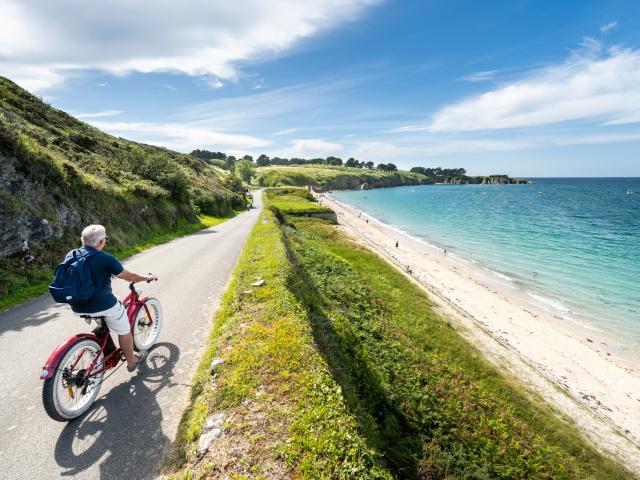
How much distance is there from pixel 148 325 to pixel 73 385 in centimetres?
287

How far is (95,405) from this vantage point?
636 cm

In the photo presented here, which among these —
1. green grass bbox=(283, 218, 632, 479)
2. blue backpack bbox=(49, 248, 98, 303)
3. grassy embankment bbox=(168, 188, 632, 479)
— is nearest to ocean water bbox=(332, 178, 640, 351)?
green grass bbox=(283, 218, 632, 479)

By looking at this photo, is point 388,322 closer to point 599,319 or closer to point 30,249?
point 30,249

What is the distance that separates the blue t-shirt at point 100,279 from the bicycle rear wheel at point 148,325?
194 centimetres

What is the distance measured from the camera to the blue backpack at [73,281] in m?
5.71

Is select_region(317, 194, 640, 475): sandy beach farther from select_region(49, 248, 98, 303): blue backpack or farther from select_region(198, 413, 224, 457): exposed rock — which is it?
select_region(49, 248, 98, 303): blue backpack

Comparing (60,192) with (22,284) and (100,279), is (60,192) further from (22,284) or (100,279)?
(100,279)

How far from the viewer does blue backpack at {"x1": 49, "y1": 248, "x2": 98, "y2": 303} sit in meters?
5.71

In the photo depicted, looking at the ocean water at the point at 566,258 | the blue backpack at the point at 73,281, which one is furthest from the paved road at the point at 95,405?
the ocean water at the point at 566,258

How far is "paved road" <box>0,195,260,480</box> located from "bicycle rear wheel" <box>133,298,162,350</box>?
0.36 meters

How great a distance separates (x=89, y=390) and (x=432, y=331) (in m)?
14.9

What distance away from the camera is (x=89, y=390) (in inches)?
245

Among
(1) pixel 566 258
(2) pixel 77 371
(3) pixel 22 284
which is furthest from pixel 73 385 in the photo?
(1) pixel 566 258

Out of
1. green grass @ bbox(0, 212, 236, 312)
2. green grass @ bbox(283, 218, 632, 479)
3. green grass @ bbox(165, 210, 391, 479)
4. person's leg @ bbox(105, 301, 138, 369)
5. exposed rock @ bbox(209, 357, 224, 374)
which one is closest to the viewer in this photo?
green grass @ bbox(165, 210, 391, 479)
